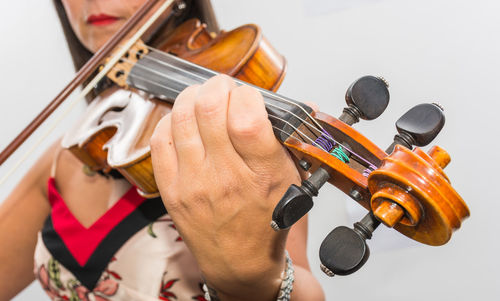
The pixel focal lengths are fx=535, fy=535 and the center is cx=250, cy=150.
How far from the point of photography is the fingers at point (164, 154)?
0.53m

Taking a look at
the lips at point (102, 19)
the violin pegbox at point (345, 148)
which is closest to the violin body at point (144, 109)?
the lips at point (102, 19)

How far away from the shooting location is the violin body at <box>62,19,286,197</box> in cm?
70

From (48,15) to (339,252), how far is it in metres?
1.37

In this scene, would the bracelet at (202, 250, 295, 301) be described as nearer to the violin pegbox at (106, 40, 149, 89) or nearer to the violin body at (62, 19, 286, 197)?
the violin body at (62, 19, 286, 197)

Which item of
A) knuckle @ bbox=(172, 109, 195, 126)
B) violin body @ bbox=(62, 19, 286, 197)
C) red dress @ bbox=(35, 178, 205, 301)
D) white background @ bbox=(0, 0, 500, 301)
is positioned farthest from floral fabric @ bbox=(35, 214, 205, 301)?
white background @ bbox=(0, 0, 500, 301)

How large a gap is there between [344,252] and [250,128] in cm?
→ 14

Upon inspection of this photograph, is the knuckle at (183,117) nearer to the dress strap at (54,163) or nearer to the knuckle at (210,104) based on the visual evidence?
the knuckle at (210,104)

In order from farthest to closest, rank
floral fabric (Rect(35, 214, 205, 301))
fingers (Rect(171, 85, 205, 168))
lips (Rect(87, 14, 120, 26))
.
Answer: lips (Rect(87, 14, 120, 26))
floral fabric (Rect(35, 214, 205, 301))
fingers (Rect(171, 85, 205, 168))

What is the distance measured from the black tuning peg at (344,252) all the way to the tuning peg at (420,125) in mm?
99

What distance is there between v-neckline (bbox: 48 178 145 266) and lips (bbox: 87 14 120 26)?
0.31 m

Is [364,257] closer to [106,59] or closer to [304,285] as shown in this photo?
[304,285]

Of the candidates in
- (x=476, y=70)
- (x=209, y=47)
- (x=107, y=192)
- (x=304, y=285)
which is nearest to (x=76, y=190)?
(x=107, y=192)

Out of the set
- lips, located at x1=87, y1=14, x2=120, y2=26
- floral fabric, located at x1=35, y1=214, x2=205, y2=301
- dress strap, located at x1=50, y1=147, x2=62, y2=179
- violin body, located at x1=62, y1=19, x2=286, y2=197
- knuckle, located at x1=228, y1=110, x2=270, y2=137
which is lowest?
floral fabric, located at x1=35, y1=214, x2=205, y2=301

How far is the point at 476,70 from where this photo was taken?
1.08 metres
